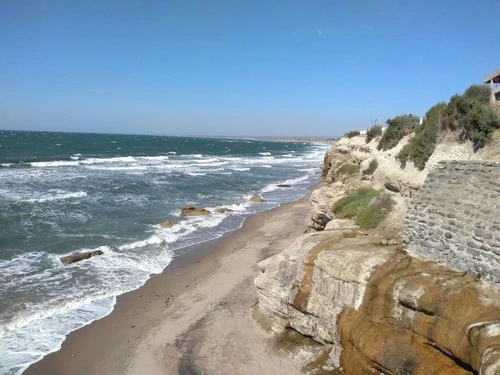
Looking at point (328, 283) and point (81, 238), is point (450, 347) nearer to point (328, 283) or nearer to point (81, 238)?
point (328, 283)

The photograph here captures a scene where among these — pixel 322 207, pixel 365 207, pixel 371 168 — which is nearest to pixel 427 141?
pixel 365 207

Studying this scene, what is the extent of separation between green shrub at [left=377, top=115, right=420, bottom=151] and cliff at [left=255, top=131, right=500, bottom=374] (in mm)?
6719

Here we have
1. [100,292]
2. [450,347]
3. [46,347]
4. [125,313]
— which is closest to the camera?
[450,347]

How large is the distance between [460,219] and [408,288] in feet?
5.96

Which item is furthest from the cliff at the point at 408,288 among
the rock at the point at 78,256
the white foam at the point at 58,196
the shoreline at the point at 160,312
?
the white foam at the point at 58,196

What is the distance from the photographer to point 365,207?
12.6 metres

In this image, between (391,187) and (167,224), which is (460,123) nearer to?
(391,187)

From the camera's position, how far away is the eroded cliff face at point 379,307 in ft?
20.7

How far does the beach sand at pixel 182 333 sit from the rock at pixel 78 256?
3547 millimetres

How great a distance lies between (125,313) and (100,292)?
1754mm

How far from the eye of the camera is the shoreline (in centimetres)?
994

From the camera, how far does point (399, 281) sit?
7617mm

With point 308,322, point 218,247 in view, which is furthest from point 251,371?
point 218,247

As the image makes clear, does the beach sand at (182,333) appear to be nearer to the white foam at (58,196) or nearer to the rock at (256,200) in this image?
the rock at (256,200)
